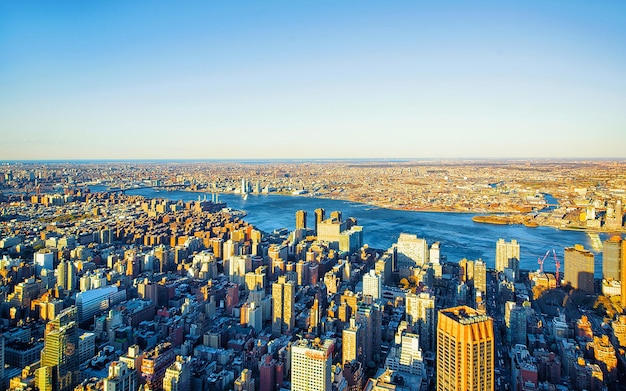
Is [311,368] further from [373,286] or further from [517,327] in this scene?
[373,286]

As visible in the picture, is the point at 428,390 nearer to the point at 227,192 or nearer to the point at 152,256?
the point at 152,256

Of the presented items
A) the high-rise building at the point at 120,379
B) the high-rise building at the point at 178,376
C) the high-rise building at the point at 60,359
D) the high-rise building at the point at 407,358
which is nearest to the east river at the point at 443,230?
the high-rise building at the point at 407,358

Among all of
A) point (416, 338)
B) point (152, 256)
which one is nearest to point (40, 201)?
point (152, 256)

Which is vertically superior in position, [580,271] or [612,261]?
[612,261]

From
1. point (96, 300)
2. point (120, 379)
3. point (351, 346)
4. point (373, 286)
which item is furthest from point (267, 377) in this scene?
point (96, 300)

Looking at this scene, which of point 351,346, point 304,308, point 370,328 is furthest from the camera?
point 304,308

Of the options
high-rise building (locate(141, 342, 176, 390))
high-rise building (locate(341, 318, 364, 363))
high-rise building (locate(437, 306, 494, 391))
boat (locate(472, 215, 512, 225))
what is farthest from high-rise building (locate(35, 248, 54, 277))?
boat (locate(472, 215, 512, 225))

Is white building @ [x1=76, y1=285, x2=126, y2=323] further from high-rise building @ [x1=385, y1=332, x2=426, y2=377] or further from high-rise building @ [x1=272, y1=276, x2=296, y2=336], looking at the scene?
high-rise building @ [x1=385, y1=332, x2=426, y2=377]

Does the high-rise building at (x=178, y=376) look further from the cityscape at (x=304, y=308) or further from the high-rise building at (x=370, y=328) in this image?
the high-rise building at (x=370, y=328)
